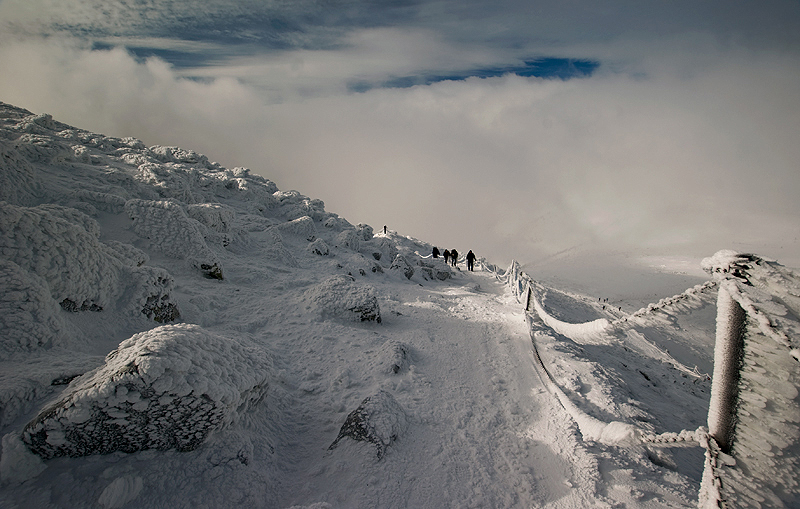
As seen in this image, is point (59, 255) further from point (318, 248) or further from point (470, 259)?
point (470, 259)

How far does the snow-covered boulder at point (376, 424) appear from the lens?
3.85m

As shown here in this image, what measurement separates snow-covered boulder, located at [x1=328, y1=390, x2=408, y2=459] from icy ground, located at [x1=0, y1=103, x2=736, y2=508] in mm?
21

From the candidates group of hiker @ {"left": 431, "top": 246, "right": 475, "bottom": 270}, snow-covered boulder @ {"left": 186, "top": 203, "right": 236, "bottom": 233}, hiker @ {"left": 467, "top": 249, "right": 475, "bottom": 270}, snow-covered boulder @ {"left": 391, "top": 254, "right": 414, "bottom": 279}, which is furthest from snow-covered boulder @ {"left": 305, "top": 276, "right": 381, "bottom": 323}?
hiker @ {"left": 467, "top": 249, "right": 475, "bottom": 270}

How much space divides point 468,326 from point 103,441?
23.8 ft

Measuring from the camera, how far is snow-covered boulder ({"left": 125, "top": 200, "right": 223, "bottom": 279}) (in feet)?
25.8

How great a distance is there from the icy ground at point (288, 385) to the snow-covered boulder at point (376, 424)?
21 mm

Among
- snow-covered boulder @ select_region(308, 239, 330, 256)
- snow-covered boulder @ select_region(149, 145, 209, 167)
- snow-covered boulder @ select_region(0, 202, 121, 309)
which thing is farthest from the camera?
snow-covered boulder @ select_region(149, 145, 209, 167)

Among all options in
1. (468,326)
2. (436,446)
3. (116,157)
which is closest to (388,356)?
(436,446)

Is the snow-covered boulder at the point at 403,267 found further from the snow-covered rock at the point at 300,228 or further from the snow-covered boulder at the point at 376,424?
the snow-covered boulder at the point at 376,424

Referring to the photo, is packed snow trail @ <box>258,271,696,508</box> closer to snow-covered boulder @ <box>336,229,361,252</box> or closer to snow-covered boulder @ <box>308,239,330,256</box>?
snow-covered boulder @ <box>308,239,330,256</box>

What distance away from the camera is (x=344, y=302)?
7672mm

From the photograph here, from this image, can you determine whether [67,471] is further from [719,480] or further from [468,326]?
[468,326]

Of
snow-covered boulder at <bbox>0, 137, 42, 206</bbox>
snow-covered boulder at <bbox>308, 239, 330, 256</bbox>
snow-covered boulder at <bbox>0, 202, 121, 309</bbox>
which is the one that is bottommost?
snow-covered boulder at <bbox>308, 239, 330, 256</bbox>

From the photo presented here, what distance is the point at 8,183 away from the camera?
6535 millimetres
